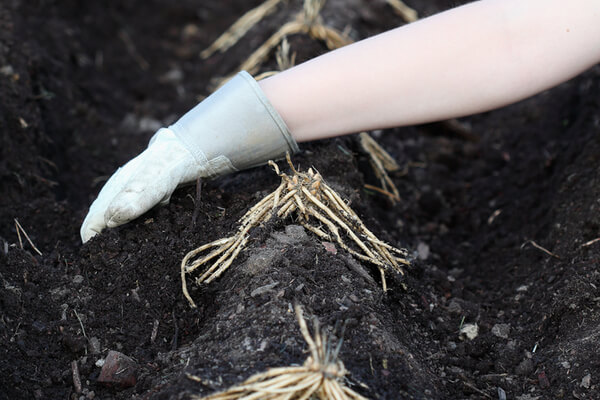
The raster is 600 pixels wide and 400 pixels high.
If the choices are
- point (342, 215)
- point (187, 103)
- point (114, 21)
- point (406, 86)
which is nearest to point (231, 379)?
point (342, 215)

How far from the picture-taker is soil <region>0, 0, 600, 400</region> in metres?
1.35

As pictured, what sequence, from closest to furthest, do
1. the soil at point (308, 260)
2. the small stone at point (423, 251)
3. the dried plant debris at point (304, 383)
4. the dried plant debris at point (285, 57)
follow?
the dried plant debris at point (304, 383) → the soil at point (308, 260) → the small stone at point (423, 251) → the dried plant debris at point (285, 57)

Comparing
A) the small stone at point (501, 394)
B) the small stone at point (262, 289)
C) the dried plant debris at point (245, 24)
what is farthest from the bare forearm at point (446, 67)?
the dried plant debris at point (245, 24)

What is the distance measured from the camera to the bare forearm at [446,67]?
157 centimetres

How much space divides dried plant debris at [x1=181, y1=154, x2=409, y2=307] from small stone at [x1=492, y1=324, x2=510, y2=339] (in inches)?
11.0

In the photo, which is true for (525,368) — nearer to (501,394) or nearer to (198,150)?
(501,394)

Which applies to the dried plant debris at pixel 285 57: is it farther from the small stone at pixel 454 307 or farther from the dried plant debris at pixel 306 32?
the small stone at pixel 454 307

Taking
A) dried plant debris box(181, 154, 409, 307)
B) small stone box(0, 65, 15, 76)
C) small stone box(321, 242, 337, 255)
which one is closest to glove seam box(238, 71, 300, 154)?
dried plant debris box(181, 154, 409, 307)

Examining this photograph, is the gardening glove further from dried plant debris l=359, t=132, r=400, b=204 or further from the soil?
dried plant debris l=359, t=132, r=400, b=204

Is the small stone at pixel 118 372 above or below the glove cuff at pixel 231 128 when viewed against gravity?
below

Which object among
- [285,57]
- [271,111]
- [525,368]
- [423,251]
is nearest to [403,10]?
[285,57]

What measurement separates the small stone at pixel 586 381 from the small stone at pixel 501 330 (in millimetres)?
240

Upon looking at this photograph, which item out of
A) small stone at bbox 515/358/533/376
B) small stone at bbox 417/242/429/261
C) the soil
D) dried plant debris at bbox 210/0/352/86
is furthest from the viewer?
dried plant debris at bbox 210/0/352/86

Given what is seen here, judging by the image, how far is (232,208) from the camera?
167 cm
